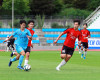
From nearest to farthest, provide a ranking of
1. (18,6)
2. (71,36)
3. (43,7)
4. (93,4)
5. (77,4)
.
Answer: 1. (71,36)
2. (18,6)
3. (43,7)
4. (93,4)
5. (77,4)

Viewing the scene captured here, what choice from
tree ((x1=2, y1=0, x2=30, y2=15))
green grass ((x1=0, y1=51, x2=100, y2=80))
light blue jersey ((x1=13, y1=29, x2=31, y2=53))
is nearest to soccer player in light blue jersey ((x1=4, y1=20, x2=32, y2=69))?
light blue jersey ((x1=13, y1=29, x2=31, y2=53))

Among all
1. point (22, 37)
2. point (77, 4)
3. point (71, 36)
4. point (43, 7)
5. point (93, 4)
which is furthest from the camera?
point (77, 4)

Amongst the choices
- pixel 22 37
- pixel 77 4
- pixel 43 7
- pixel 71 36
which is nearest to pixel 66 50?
pixel 71 36

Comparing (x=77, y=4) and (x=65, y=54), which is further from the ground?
(x=77, y=4)

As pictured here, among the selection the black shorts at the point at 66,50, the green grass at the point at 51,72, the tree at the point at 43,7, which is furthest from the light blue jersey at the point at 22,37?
the tree at the point at 43,7

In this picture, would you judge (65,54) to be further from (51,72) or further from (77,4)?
(77,4)

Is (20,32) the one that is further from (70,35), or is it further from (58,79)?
(58,79)

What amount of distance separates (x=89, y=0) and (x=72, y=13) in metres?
11.1

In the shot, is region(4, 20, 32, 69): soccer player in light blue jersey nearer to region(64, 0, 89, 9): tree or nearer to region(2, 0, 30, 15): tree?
region(2, 0, 30, 15): tree

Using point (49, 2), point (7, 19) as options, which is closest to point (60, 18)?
point (49, 2)

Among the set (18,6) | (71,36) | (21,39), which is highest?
(18,6)

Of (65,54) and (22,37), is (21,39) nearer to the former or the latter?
(22,37)

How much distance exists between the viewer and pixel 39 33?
52844mm

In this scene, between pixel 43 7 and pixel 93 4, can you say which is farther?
pixel 93 4
